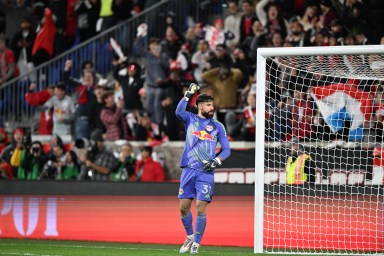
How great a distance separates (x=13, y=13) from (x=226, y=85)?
6.39 m

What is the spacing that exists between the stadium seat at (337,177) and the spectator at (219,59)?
4145 millimetres

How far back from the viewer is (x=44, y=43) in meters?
20.3

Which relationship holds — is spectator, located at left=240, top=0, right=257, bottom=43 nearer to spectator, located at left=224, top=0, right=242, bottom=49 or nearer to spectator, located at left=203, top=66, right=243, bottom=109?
spectator, located at left=224, top=0, right=242, bottom=49

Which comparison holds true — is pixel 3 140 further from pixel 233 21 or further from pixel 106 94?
pixel 233 21

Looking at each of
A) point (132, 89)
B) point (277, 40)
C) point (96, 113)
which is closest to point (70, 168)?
point (96, 113)

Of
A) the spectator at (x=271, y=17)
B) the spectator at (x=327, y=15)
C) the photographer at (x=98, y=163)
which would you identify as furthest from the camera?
the spectator at (x=271, y=17)

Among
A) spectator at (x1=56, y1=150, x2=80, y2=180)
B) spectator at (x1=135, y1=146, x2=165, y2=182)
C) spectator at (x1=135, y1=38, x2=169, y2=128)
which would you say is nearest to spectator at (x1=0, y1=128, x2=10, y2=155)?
spectator at (x1=56, y1=150, x2=80, y2=180)

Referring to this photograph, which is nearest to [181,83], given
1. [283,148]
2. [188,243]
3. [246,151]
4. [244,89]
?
[244,89]

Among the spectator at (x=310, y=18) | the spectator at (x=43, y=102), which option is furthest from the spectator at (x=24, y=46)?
the spectator at (x=310, y=18)

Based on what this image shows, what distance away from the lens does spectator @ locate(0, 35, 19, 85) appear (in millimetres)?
20375

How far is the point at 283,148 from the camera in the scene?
47.7ft

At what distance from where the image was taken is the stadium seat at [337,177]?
46.2 ft

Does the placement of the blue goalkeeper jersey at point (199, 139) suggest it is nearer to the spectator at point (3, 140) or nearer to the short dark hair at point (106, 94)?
the short dark hair at point (106, 94)

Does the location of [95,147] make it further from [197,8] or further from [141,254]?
[141,254]
